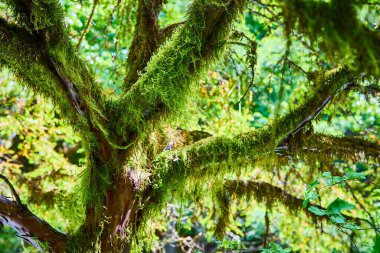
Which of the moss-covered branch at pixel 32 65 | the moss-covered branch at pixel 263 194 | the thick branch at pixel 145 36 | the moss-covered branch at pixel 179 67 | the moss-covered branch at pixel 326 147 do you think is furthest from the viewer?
the moss-covered branch at pixel 263 194

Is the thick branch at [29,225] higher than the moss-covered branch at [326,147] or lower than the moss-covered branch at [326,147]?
lower

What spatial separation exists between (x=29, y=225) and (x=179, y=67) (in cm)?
140

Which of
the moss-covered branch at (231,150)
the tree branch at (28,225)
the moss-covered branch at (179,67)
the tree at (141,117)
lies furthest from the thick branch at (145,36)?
the tree branch at (28,225)

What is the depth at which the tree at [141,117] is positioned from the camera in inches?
77.7

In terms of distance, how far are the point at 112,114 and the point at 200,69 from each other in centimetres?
64

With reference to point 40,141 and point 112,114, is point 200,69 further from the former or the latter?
point 40,141

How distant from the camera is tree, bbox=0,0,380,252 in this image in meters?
1.97

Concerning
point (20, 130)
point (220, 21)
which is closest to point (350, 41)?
point (220, 21)

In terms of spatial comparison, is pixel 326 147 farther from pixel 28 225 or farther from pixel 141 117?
pixel 28 225

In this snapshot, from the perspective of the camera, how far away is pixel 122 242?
2.52 m

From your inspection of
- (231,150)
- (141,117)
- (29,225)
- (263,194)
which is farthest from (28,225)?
(263,194)

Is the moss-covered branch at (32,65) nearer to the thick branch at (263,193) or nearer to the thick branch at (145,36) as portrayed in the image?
the thick branch at (145,36)

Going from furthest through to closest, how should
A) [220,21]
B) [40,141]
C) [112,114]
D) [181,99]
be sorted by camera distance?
1. [40,141]
2. [112,114]
3. [181,99]
4. [220,21]

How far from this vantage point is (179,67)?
220 cm
